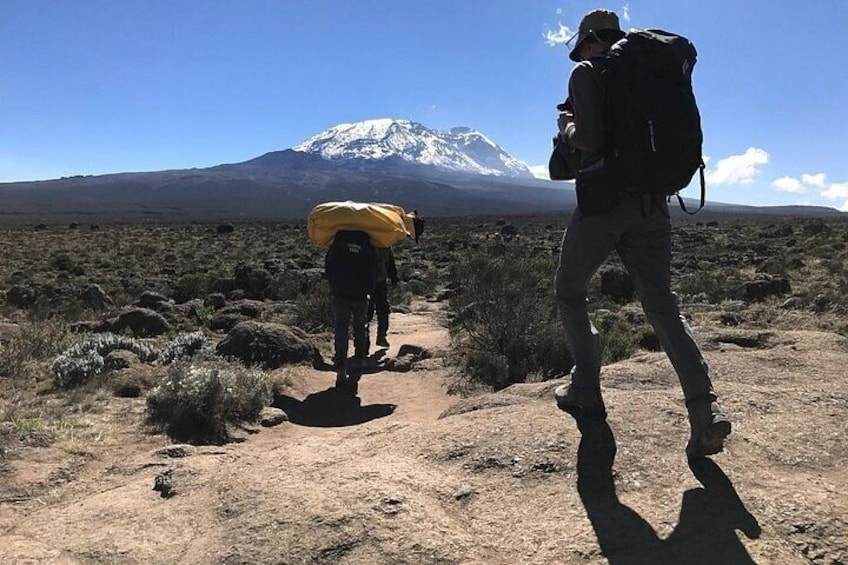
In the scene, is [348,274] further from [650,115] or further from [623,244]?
[650,115]

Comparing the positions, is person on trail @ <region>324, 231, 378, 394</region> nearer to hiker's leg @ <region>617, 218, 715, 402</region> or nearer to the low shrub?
the low shrub

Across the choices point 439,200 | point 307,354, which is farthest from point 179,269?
point 439,200

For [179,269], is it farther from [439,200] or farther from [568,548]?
[439,200]

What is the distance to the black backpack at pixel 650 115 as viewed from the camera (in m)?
2.56

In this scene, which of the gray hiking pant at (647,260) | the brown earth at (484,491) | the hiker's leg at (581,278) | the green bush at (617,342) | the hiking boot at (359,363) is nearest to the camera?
the brown earth at (484,491)

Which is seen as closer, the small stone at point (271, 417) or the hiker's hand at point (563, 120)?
the hiker's hand at point (563, 120)

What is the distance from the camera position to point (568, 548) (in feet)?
7.50

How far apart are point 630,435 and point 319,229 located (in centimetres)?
379

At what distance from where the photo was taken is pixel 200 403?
4645mm

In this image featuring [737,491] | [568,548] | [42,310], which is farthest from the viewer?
[42,310]

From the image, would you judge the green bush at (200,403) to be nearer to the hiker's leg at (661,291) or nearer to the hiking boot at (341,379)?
the hiking boot at (341,379)

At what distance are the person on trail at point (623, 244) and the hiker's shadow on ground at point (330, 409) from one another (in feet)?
9.40

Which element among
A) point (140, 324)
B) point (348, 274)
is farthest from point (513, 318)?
point (140, 324)

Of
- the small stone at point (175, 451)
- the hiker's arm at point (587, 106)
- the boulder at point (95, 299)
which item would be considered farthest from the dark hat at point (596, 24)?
the boulder at point (95, 299)
